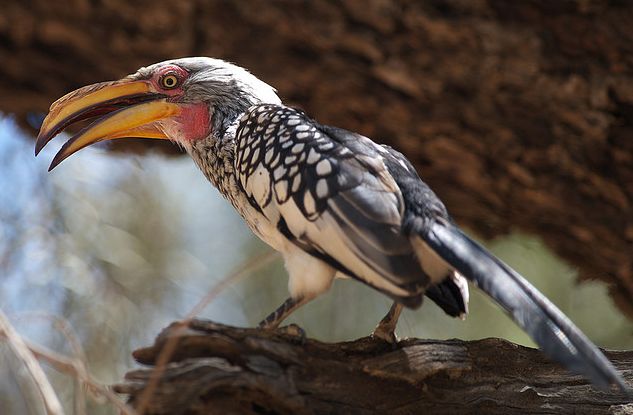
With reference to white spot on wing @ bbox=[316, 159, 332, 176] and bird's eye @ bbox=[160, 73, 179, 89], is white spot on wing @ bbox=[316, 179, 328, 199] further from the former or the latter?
bird's eye @ bbox=[160, 73, 179, 89]

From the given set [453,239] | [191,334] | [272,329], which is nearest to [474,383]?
[453,239]

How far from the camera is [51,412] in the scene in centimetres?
146

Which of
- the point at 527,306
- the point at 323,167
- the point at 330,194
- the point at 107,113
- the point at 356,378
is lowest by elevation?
the point at 356,378

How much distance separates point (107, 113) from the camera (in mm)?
3080

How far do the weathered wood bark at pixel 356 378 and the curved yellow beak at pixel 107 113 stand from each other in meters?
1.05

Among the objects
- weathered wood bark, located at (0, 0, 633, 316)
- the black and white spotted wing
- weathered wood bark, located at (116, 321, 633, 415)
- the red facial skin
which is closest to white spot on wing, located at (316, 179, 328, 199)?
the black and white spotted wing

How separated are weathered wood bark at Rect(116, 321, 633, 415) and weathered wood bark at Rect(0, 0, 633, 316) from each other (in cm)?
145

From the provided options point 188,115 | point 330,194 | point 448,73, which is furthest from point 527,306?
point 448,73

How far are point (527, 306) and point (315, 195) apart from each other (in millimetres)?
693

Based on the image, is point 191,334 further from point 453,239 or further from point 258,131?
point 258,131

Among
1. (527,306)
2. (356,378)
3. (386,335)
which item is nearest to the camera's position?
(527,306)

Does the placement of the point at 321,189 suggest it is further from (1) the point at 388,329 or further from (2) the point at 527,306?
(2) the point at 527,306

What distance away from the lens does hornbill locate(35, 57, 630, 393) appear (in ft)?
7.09

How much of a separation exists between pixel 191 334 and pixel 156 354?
0.31ft
